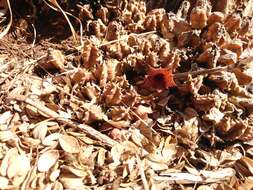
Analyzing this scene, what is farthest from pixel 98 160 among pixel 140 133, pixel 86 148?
pixel 140 133

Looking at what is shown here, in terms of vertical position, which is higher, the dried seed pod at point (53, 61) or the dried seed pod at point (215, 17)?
the dried seed pod at point (215, 17)

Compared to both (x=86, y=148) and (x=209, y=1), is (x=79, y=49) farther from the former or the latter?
(x=209, y=1)

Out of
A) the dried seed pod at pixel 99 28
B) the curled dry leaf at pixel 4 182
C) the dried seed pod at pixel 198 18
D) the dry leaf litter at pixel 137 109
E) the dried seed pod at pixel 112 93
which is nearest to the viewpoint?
the curled dry leaf at pixel 4 182

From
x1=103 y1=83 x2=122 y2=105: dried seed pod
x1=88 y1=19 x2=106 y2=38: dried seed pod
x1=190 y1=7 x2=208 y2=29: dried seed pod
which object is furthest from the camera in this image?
x1=88 y1=19 x2=106 y2=38: dried seed pod

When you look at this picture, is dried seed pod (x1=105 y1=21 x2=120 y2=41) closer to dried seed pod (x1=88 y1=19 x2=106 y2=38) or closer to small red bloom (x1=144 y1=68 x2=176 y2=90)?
dried seed pod (x1=88 y1=19 x2=106 y2=38)

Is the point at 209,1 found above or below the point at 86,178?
above

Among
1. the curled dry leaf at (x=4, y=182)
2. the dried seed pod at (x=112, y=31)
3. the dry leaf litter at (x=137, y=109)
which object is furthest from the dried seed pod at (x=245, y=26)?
the curled dry leaf at (x=4, y=182)

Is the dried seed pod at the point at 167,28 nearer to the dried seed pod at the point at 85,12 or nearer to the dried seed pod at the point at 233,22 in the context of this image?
the dried seed pod at the point at 233,22

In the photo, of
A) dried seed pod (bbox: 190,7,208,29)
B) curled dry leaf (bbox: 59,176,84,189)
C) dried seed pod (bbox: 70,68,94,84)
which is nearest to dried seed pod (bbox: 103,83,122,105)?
dried seed pod (bbox: 70,68,94,84)
